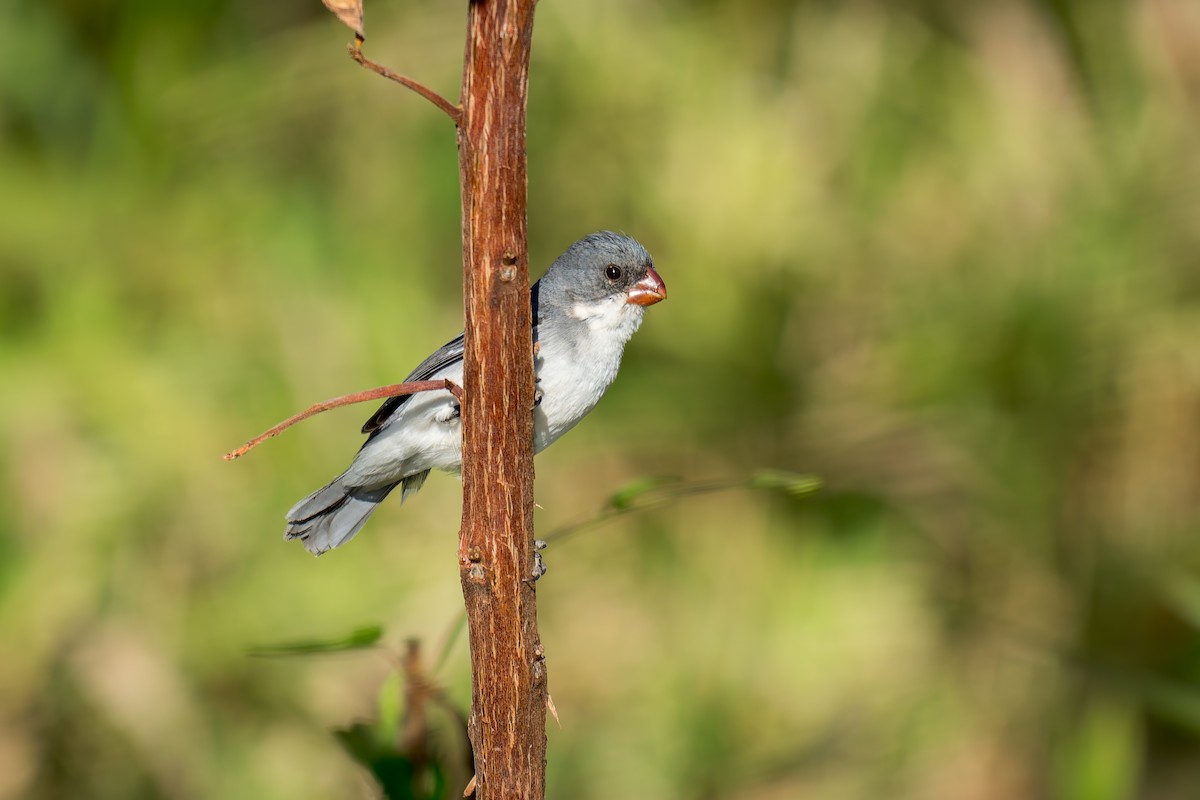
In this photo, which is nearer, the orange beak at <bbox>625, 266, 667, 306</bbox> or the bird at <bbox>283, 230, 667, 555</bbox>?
the bird at <bbox>283, 230, 667, 555</bbox>

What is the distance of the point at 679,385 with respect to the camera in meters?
4.34

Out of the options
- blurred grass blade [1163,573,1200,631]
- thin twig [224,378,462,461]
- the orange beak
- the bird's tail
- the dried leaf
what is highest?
the dried leaf

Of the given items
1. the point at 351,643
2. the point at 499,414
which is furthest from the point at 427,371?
the point at 499,414

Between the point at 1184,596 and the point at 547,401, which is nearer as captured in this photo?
the point at 547,401

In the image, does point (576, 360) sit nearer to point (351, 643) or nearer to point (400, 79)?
point (351, 643)

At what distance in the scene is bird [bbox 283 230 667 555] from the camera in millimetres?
2654

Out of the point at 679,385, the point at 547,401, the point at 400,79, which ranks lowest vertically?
the point at 679,385

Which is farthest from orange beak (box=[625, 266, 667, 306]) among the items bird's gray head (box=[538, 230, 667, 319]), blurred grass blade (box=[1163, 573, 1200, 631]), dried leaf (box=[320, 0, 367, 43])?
blurred grass blade (box=[1163, 573, 1200, 631])

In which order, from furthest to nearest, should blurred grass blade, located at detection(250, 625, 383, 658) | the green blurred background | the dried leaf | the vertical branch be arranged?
the green blurred background
blurred grass blade, located at detection(250, 625, 383, 658)
the vertical branch
the dried leaf

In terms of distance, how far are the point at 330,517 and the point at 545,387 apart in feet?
2.20

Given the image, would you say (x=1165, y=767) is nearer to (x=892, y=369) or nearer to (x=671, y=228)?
(x=892, y=369)

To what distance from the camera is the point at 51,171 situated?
15.3ft

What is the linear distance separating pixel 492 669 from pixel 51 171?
3.69 m

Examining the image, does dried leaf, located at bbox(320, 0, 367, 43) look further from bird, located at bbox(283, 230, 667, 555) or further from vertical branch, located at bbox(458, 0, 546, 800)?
bird, located at bbox(283, 230, 667, 555)
